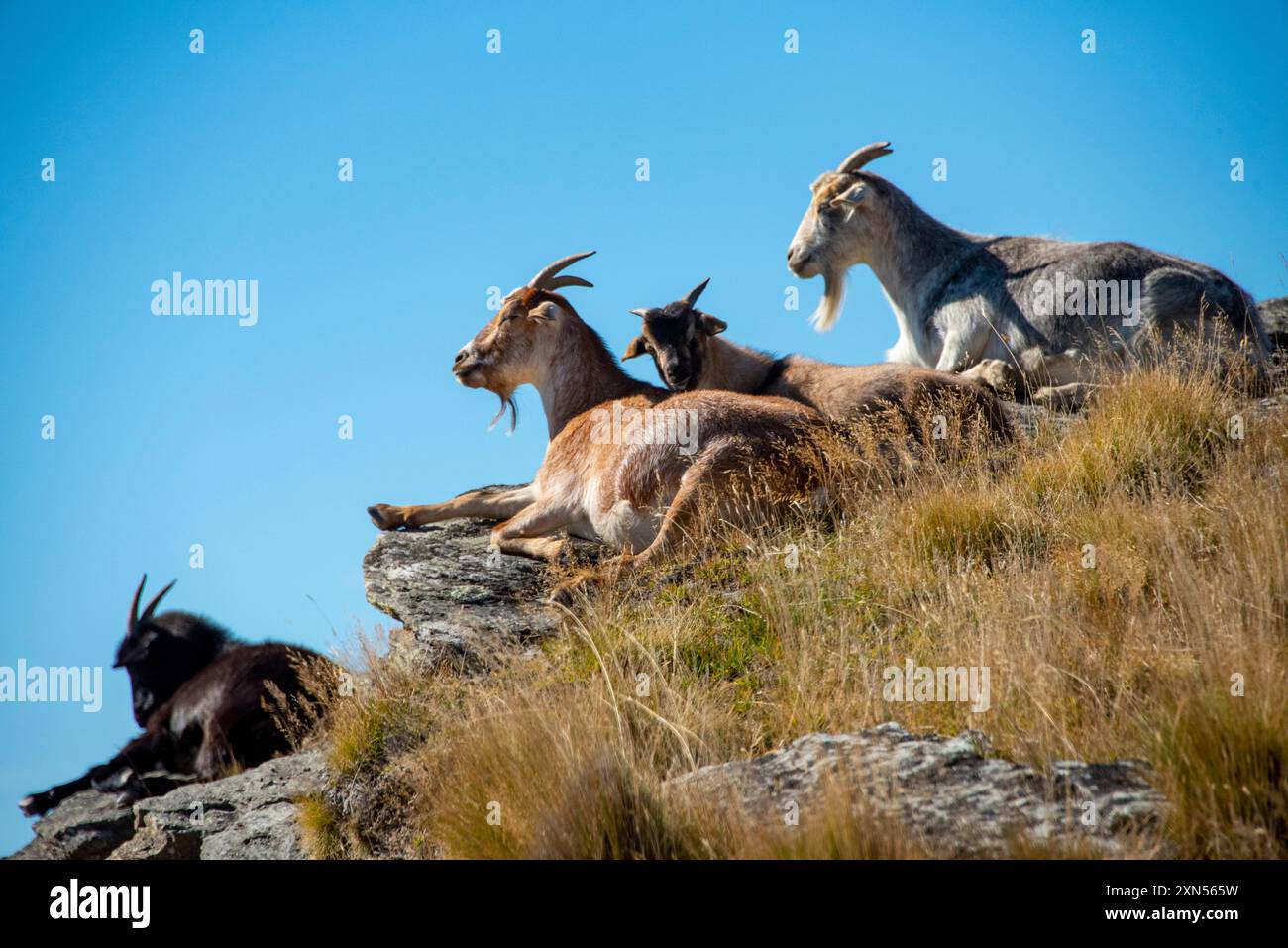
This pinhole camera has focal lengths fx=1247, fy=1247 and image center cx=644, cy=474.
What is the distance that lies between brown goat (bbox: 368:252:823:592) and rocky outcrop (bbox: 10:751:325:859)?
192 centimetres

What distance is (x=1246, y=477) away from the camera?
666 centimetres

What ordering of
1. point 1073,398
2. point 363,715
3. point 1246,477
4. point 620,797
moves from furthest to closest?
point 1073,398
point 363,715
point 1246,477
point 620,797

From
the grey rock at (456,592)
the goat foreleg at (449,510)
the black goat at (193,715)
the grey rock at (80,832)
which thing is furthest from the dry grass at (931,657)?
the grey rock at (80,832)

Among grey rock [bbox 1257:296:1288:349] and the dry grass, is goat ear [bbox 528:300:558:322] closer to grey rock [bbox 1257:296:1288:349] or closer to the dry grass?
the dry grass

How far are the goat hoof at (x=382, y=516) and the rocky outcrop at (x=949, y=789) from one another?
173 inches

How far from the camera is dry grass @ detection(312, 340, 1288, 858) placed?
4363mm

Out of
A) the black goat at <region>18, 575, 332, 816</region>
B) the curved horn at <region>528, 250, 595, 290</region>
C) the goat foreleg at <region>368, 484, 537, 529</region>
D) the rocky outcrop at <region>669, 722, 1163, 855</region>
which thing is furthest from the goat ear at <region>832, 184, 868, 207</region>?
the rocky outcrop at <region>669, 722, 1163, 855</region>

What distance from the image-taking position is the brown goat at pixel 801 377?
8805mm

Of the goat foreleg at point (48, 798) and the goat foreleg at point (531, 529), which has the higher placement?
the goat foreleg at point (531, 529)

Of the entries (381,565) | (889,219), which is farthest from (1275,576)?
(889,219)

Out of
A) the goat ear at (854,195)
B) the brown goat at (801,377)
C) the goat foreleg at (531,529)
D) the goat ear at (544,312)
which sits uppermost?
the goat ear at (854,195)

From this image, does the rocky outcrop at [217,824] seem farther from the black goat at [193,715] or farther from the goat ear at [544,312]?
the goat ear at [544,312]
